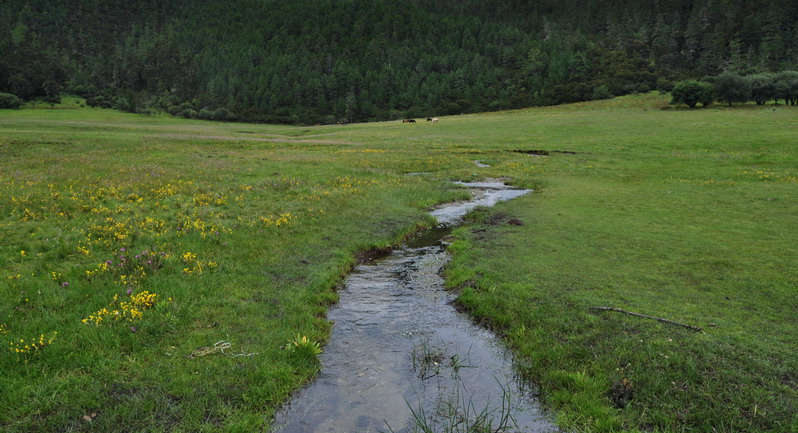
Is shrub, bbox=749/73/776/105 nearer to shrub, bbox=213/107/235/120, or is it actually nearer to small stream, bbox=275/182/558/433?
small stream, bbox=275/182/558/433

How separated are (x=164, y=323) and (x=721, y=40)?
248419 millimetres

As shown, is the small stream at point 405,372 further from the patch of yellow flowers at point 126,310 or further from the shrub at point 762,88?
the shrub at point 762,88

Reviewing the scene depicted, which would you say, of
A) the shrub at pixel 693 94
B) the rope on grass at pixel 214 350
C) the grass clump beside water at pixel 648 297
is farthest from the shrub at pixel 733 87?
the rope on grass at pixel 214 350

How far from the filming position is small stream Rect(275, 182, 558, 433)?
754 centimetres

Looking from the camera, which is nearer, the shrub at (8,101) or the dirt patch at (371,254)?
the dirt patch at (371,254)

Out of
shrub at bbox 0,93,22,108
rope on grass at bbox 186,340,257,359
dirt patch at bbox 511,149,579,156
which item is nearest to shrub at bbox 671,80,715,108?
dirt patch at bbox 511,149,579,156

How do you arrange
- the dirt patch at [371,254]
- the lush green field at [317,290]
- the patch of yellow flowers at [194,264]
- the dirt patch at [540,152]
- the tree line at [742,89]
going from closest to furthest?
the lush green field at [317,290]
the patch of yellow flowers at [194,264]
the dirt patch at [371,254]
the dirt patch at [540,152]
the tree line at [742,89]

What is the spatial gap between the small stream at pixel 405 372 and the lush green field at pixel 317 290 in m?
0.52

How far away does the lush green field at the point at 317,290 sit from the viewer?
750cm

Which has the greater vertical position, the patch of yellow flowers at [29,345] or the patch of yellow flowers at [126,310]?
the patch of yellow flowers at [126,310]

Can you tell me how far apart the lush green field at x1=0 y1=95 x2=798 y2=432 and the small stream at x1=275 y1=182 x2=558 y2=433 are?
1.70ft

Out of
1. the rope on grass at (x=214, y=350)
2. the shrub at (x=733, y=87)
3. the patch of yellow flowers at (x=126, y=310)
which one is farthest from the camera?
the shrub at (x=733, y=87)

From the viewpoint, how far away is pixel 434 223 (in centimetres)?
2297

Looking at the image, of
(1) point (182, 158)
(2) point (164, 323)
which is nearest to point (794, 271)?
(2) point (164, 323)
